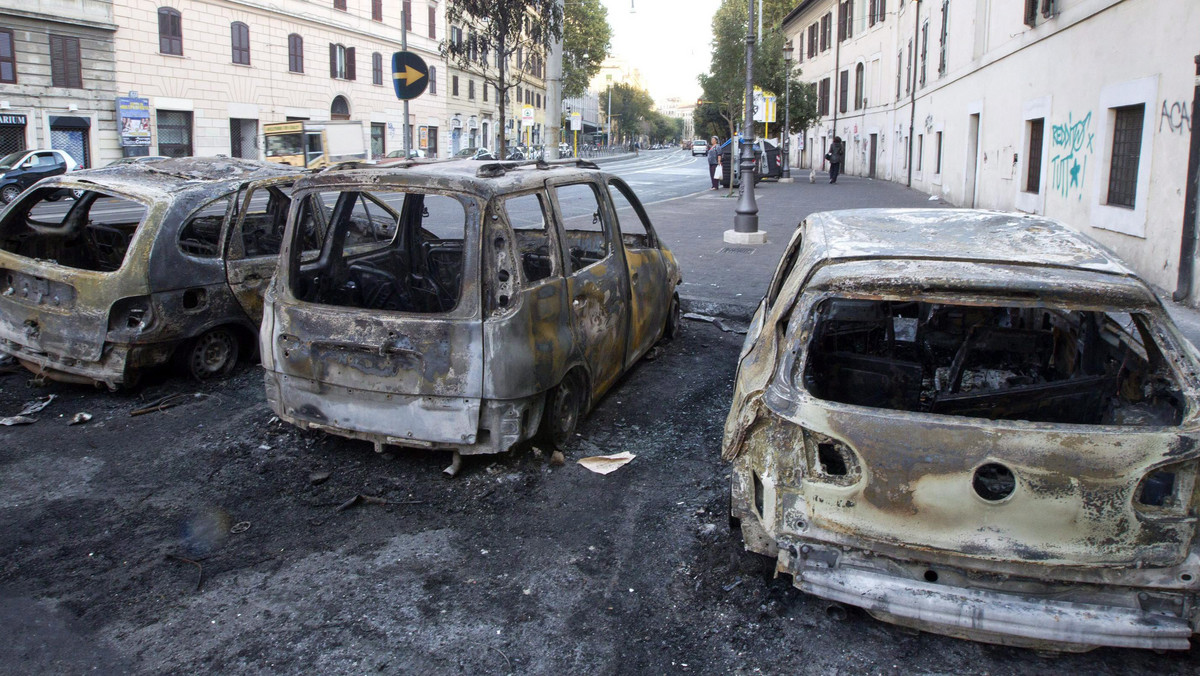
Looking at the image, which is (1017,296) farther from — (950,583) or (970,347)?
(970,347)

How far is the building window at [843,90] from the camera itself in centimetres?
4266

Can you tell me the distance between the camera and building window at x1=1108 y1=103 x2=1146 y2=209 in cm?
1060

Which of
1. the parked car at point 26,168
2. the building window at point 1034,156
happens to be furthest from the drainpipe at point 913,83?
the parked car at point 26,168

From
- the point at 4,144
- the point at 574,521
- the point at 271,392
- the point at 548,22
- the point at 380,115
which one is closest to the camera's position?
the point at 574,521

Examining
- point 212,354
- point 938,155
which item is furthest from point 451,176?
point 938,155

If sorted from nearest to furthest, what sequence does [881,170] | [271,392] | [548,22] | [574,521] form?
1. [574,521]
2. [271,392]
3. [548,22]
4. [881,170]

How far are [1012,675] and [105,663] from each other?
317 centimetres

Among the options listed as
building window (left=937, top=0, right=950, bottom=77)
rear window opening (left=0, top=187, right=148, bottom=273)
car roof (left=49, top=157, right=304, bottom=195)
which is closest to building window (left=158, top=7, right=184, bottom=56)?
building window (left=937, top=0, right=950, bottom=77)

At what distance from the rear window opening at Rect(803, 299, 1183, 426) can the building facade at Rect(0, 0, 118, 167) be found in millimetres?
31571

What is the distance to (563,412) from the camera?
4.91 m

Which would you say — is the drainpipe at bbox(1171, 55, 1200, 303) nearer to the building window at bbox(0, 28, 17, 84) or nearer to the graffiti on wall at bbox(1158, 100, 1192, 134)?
the graffiti on wall at bbox(1158, 100, 1192, 134)

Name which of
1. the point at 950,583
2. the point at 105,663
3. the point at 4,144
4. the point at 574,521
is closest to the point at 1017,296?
the point at 950,583

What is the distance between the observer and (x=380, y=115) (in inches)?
1822

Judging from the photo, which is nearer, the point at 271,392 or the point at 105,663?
the point at 105,663
